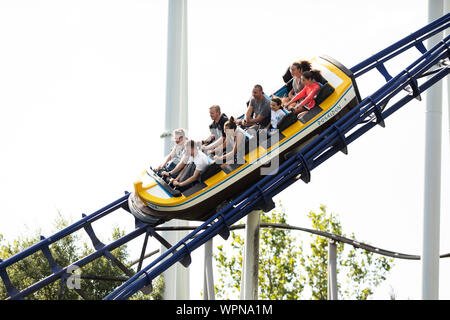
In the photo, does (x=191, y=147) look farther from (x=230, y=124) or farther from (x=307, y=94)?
(x=307, y=94)

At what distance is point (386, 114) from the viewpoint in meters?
7.60

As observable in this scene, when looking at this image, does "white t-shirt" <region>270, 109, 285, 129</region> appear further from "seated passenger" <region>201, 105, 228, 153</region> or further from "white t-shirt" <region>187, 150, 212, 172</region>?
"white t-shirt" <region>187, 150, 212, 172</region>

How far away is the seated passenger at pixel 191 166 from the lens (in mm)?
6707

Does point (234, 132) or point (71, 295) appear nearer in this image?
point (234, 132)

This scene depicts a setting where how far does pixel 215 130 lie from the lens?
24.1 ft

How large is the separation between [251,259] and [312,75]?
6.56 ft

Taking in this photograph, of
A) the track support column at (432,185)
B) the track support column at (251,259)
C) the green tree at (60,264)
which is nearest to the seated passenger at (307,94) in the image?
the track support column at (251,259)

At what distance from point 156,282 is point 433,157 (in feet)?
19.1

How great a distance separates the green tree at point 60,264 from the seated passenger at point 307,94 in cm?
554

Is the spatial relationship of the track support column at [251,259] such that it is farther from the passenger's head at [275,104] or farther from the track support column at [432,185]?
the track support column at [432,185]

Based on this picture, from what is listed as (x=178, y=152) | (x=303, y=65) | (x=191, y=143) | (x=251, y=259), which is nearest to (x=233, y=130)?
(x=191, y=143)
